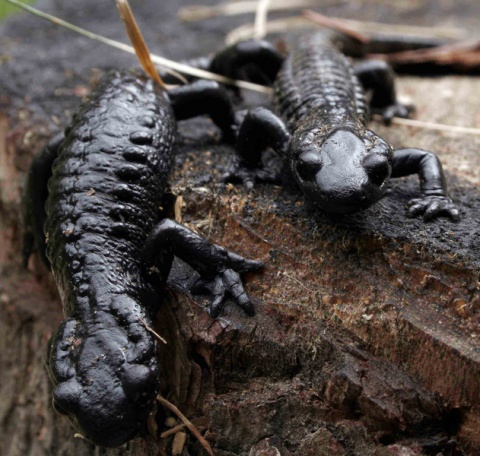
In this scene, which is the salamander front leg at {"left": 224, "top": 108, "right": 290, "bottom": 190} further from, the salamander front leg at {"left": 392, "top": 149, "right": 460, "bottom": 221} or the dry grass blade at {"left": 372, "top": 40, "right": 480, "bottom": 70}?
the dry grass blade at {"left": 372, "top": 40, "right": 480, "bottom": 70}

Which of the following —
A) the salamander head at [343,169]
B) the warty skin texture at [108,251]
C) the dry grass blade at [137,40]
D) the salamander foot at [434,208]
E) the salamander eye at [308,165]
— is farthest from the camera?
the dry grass blade at [137,40]

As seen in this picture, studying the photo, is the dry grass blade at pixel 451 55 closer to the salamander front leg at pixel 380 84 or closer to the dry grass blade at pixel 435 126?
the salamander front leg at pixel 380 84

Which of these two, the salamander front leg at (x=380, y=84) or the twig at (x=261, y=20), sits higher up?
the twig at (x=261, y=20)

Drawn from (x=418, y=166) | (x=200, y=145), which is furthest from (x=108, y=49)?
(x=418, y=166)

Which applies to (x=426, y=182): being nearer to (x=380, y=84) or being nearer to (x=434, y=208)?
(x=434, y=208)

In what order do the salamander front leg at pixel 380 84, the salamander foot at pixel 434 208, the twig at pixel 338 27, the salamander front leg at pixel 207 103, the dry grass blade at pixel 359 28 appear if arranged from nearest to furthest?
the salamander foot at pixel 434 208, the salamander front leg at pixel 207 103, the salamander front leg at pixel 380 84, the twig at pixel 338 27, the dry grass blade at pixel 359 28

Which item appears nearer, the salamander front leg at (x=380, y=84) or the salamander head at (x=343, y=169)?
the salamander head at (x=343, y=169)

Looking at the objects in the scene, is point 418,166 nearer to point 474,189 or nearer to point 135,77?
point 474,189

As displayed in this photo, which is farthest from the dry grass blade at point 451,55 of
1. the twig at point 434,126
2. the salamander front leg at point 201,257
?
the salamander front leg at point 201,257
